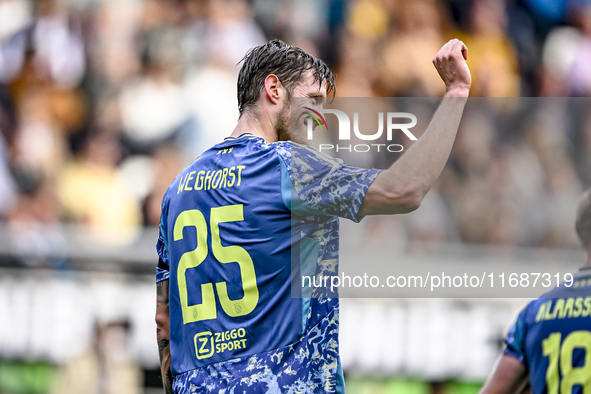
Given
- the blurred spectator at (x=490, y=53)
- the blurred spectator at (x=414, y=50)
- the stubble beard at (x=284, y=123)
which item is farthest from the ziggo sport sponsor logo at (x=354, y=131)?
the blurred spectator at (x=490, y=53)

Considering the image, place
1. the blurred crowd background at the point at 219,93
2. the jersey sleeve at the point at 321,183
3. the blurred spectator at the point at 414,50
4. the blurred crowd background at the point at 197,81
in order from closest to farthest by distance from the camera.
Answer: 1. the jersey sleeve at the point at 321,183
2. the blurred crowd background at the point at 219,93
3. the blurred crowd background at the point at 197,81
4. the blurred spectator at the point at 414,50

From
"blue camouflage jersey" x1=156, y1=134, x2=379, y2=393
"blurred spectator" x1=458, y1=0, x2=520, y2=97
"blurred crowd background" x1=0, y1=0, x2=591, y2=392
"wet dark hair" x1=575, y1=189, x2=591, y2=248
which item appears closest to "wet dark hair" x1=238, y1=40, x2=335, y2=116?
"blue camouflage jersey" x1=156, y1=134, x2=379, y2=393

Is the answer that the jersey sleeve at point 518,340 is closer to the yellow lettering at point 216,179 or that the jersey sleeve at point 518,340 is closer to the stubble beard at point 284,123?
the stubble beard at point 284,123

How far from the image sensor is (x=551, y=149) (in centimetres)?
693

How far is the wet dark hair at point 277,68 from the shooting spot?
9.23 feet

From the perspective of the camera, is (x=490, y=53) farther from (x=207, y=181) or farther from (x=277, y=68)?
(x=207, y=181)

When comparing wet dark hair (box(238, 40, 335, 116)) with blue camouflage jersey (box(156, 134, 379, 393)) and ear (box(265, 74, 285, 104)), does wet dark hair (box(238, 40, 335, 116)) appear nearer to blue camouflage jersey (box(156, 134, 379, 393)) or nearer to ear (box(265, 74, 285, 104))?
ear (box(265, 74, 285, 104))

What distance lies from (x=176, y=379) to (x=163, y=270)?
18.9 inches

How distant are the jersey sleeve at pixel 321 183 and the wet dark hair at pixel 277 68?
398 millimetres

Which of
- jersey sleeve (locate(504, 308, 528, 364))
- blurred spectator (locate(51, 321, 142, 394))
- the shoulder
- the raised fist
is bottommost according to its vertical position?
blurred spectator (locate(51, 321, 142, 394))

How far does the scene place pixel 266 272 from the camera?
2.53 metres

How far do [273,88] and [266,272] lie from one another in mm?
769

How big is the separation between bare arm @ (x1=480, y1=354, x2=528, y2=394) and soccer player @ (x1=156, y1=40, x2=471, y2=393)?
2.31 feet

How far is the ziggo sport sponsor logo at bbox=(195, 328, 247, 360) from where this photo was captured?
2551mm
